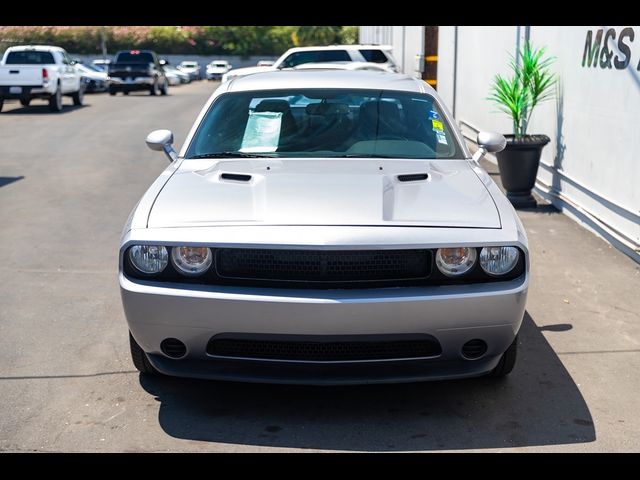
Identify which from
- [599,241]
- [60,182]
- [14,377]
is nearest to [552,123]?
[599,241]

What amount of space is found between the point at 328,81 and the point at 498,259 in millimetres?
2279

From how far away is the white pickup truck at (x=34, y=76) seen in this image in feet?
75.2

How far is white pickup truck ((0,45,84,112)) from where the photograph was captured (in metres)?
22.9

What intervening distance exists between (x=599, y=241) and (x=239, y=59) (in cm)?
A: 7018

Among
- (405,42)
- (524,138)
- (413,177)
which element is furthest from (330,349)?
(405,42)

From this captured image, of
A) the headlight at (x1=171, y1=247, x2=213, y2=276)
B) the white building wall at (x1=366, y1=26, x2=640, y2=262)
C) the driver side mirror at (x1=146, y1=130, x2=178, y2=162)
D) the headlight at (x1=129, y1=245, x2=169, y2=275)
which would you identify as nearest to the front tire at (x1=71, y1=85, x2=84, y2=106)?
the white building wall at (x1=366, y1=26, x2=640, y2=262)

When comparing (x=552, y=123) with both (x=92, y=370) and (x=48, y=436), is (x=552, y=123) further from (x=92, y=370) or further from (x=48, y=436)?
(x=48, y=436)

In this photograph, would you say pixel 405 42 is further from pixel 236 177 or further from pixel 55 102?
pixel 236 177

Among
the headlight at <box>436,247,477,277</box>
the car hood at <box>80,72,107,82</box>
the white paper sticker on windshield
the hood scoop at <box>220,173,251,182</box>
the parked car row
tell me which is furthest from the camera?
the car hood at <box>80,72,107,82</box>

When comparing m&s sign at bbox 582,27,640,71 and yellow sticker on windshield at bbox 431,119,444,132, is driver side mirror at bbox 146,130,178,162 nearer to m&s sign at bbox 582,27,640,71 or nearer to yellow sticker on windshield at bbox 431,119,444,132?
yellow sticker on windshield at bbox 431,119,444,132

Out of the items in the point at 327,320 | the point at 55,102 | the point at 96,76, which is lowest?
the point at 96,76

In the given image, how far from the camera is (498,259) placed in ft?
13.2

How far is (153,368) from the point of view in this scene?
4.55 metres

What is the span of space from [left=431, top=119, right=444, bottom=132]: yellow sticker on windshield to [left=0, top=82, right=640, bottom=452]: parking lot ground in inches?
54.2
